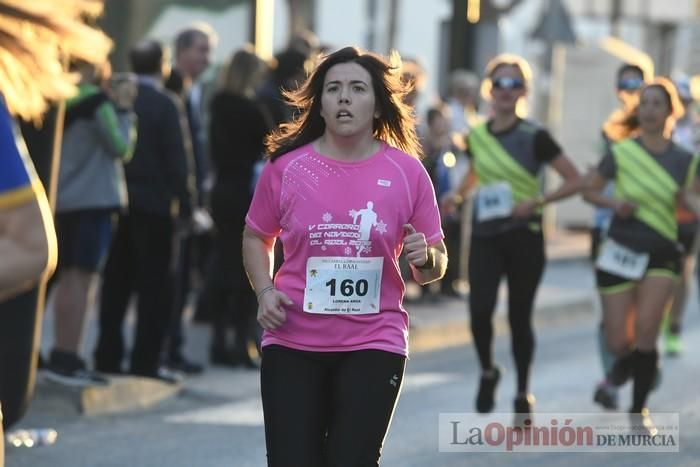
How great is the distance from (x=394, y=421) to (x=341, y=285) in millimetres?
3957

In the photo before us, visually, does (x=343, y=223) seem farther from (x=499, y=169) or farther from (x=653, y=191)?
(x=653, y=191)

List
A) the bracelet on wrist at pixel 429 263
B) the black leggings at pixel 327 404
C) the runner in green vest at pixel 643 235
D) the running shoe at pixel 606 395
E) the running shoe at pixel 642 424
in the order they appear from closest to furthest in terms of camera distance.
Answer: the black leggings at pixel 327 404, the bracelet on wrist at pixel 429 263, the running shoe at pixel 642 424, the runner in green vest at pixel 643 235, the running shoe at pixel 606 395

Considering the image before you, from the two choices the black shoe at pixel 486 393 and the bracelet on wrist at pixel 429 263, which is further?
the black shoe at pixel 486 393

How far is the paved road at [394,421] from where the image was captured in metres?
7.73

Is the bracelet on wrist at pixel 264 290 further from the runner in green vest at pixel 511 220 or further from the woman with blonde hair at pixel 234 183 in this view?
the woman with blonde hair at pixel 234 183

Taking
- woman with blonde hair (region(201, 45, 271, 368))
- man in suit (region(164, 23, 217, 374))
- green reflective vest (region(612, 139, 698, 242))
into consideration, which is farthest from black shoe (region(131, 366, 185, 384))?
green reflective vest (region(612, 139, 698, 242))

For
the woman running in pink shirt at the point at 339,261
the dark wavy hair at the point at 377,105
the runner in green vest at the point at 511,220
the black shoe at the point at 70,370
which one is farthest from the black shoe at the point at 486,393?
the woman running in pink shirt at the point at 339,261

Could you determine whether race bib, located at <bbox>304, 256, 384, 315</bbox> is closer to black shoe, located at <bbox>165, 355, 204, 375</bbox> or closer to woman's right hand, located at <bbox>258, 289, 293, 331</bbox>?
woman's right hand, located at <bbox>258, 289, 293, 331</bbox>

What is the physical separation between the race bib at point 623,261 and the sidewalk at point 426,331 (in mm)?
2597

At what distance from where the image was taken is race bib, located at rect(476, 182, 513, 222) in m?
8.64

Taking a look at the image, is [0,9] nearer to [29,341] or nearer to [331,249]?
[331,249]

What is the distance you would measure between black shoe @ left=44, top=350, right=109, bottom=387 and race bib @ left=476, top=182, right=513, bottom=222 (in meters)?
2.19

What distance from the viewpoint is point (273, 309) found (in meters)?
5.13

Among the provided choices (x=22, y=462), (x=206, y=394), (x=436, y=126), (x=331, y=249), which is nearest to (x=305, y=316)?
(x=331, y=249)
